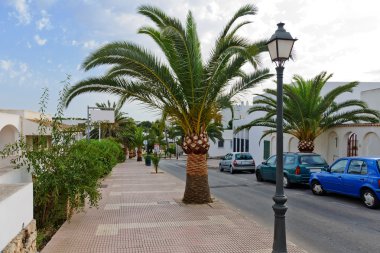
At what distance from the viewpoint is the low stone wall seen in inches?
208

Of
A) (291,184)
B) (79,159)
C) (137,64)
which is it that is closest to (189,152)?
(137,64)

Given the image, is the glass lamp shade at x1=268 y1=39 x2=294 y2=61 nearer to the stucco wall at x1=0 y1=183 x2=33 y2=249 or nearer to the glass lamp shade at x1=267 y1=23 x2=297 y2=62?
the glass lamp shade at x1=267 y1=23 x2=297 y2=62

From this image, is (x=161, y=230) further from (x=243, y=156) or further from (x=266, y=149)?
(x=266, y=149)

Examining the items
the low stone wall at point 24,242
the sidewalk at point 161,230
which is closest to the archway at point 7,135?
the sidewalk at point 161,230

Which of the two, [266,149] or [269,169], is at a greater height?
[266,149]

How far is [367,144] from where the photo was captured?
19812 millimetres

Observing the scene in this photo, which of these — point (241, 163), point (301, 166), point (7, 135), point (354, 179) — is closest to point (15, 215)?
point (354, 179)

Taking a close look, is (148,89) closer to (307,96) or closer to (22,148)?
(22,148)

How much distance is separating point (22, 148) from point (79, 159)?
4.29ft

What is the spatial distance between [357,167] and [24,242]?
10.6 meters

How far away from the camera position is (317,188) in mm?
15125

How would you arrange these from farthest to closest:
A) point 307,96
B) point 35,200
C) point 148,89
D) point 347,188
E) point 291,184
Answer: point 307,96
point 291,184
point 347,188
point 148,89
point 35,200

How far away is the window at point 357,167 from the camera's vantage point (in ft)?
41.7

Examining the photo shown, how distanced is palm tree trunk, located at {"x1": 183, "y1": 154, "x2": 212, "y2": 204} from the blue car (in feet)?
15.0
